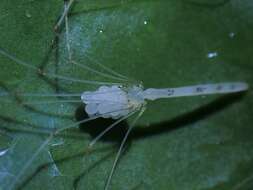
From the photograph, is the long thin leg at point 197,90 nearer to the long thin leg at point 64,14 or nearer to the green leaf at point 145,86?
the green leaf at point 145,86

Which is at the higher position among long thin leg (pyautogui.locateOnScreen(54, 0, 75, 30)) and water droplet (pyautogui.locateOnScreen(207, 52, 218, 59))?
long thin leg (pyautogui.locateOnScreen(54, 0, 75, 30))

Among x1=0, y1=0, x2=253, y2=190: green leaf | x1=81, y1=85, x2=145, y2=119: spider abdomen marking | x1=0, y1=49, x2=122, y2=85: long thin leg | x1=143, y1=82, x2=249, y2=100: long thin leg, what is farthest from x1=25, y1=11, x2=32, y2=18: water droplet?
x1=143, y1=82, x2=249, y2=100: long thin leg

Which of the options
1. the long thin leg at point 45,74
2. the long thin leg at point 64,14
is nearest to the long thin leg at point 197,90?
the long thin leg at point 45,74

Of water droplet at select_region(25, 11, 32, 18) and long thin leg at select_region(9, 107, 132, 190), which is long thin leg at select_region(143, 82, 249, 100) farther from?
water droplet at select_region(25, 11, 32, 18)

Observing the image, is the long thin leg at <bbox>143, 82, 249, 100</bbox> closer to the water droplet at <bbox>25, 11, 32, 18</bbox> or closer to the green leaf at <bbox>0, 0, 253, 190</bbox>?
the green leaf at <bbox>0, 0, 253, 190</bbox>

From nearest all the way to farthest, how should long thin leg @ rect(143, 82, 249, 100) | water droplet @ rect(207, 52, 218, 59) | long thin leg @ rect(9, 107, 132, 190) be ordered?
long thin leg @ rect(9, 107, 132, 190), long thin leg @ rect(143, 82, 249, 100), water droplet @ rect(207, 52, 218, 59)

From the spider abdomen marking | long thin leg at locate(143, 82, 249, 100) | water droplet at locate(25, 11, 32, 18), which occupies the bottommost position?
long thin leg at locate(143, 82, 249, 100)

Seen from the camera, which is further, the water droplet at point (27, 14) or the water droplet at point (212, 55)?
the water droplet at point (212, 55)

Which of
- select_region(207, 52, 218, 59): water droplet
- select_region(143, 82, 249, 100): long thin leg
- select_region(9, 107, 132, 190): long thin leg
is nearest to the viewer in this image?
select_region(9, 107, 132, 190): long thin leg

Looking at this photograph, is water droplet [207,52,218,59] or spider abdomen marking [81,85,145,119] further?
water droplet [207,52,218,59]

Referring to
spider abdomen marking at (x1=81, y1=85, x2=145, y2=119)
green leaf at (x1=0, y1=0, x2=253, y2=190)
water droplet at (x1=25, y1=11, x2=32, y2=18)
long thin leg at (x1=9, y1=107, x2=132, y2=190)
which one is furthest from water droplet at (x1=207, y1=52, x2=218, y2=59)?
water droplet at (x1=25, y1=11, x2=32, y2=18)
